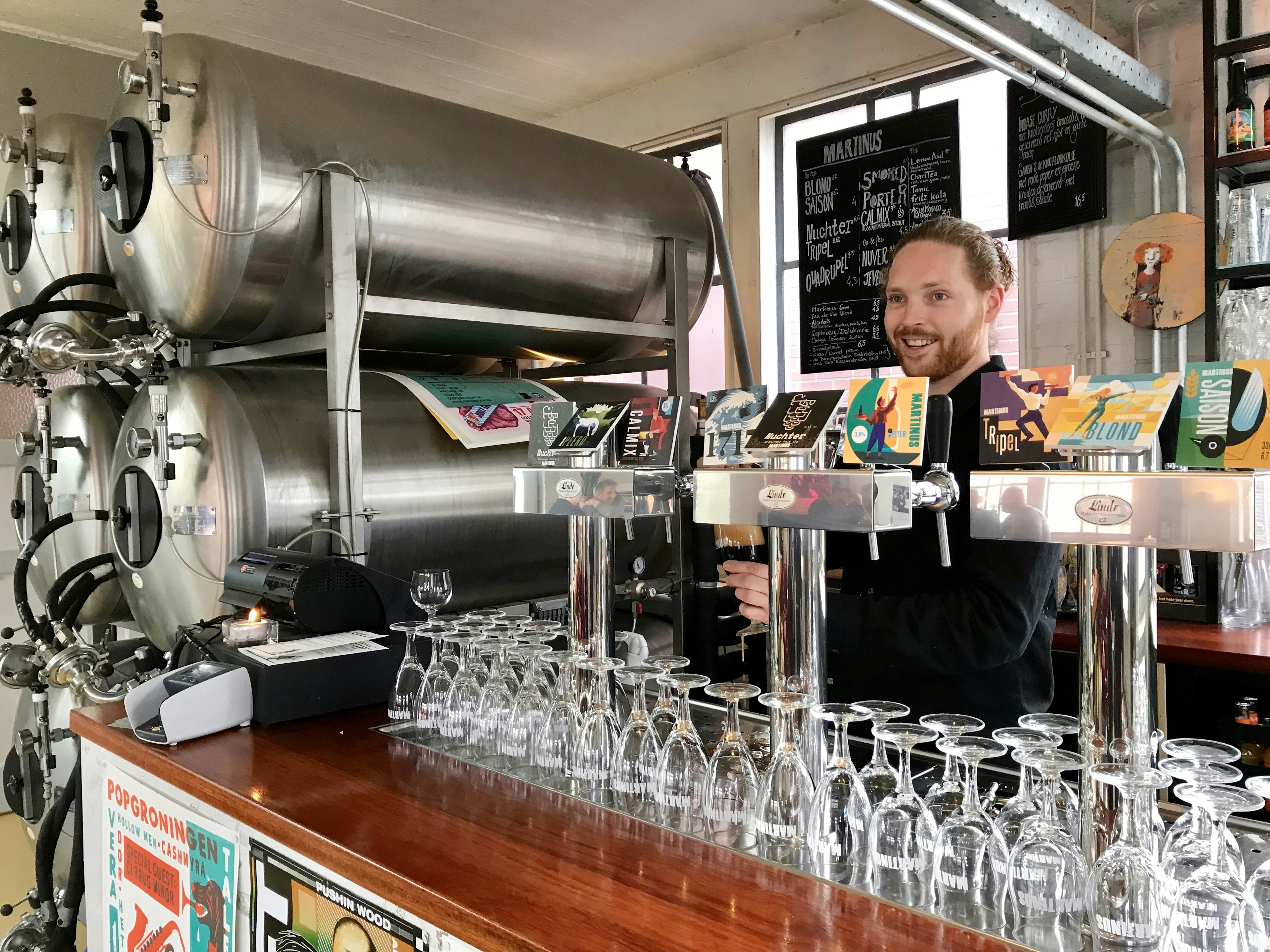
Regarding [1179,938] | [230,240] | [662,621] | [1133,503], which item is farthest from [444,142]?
[1179,938]

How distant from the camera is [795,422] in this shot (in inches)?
47.4

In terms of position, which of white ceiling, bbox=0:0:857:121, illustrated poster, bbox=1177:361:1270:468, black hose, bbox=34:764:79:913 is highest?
white ceiling, bbox=0:0:857:121

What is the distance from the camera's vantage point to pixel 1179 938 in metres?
0.84

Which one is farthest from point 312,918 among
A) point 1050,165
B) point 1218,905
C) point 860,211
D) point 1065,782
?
point 860,211

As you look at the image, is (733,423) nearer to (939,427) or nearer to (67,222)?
(939,427)

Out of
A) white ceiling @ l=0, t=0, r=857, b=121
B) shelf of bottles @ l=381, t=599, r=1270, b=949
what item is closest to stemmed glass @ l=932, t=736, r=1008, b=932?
shelf of bottles @ l=381, t=599, r=1270, b=949

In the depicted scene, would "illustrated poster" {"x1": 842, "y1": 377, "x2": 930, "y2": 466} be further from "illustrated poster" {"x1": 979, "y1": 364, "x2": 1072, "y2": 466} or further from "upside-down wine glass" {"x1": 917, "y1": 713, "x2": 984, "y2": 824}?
"upside-down wine glass" {"x1": 917, "y1": 713, "x2": 984, "y2": 824}

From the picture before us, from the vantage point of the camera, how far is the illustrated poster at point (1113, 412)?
3.17ft

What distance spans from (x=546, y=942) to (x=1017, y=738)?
0.51 m

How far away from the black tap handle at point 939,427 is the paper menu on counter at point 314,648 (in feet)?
3.86

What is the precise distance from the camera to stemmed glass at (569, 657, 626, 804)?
55.7 inches

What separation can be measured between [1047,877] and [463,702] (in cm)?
98

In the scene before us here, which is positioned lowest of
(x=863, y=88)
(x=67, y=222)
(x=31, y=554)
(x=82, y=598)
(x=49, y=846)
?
(x=49, y=846)

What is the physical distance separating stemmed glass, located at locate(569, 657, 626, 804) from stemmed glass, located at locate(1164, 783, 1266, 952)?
74 centimetres
